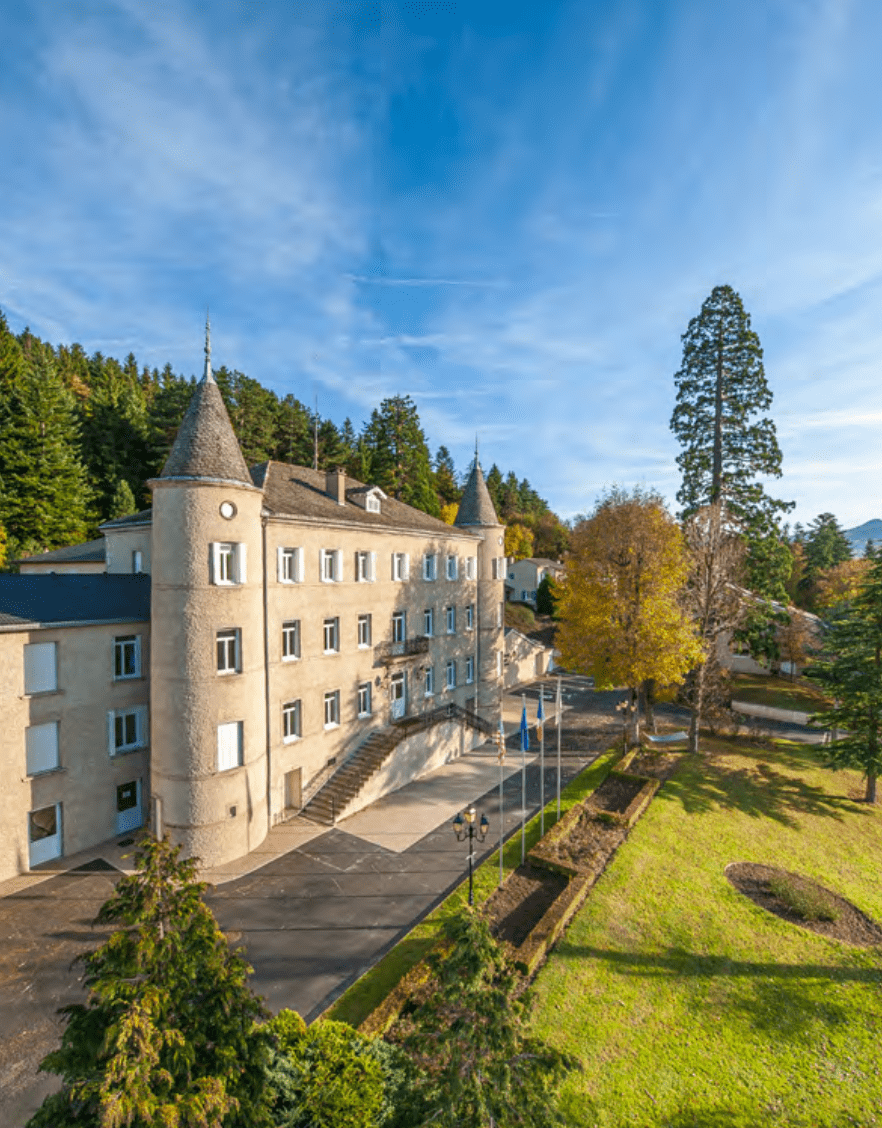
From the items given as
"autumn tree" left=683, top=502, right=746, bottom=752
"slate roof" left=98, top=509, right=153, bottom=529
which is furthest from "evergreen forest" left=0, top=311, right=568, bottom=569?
"autumn tree" left=683, top=502, right=746, bottom=752

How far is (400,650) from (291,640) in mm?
7303

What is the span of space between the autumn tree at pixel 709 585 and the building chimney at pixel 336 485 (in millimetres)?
19415

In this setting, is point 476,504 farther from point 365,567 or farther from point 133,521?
point 133,521

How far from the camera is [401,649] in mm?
29172

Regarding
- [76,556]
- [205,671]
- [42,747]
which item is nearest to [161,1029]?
[205,671]

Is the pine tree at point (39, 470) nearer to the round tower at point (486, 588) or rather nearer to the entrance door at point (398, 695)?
the entrance door at point (398, 695)

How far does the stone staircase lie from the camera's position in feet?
77.0

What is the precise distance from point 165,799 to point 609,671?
2163 centimetres

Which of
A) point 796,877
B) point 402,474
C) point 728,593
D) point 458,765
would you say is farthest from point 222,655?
point 402,474

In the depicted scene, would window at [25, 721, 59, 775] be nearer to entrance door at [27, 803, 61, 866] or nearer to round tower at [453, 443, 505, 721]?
entrance door at [27, 803, 61, 866]

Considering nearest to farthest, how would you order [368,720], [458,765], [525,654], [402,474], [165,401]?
1. [368,720]
2. [458,765]
3. [525,654]
4. [165,401]
5. [402,474]

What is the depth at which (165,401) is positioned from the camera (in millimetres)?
57875

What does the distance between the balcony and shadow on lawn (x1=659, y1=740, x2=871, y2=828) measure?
14.2 meters

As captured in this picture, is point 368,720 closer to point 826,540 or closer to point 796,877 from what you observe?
point 796,877
